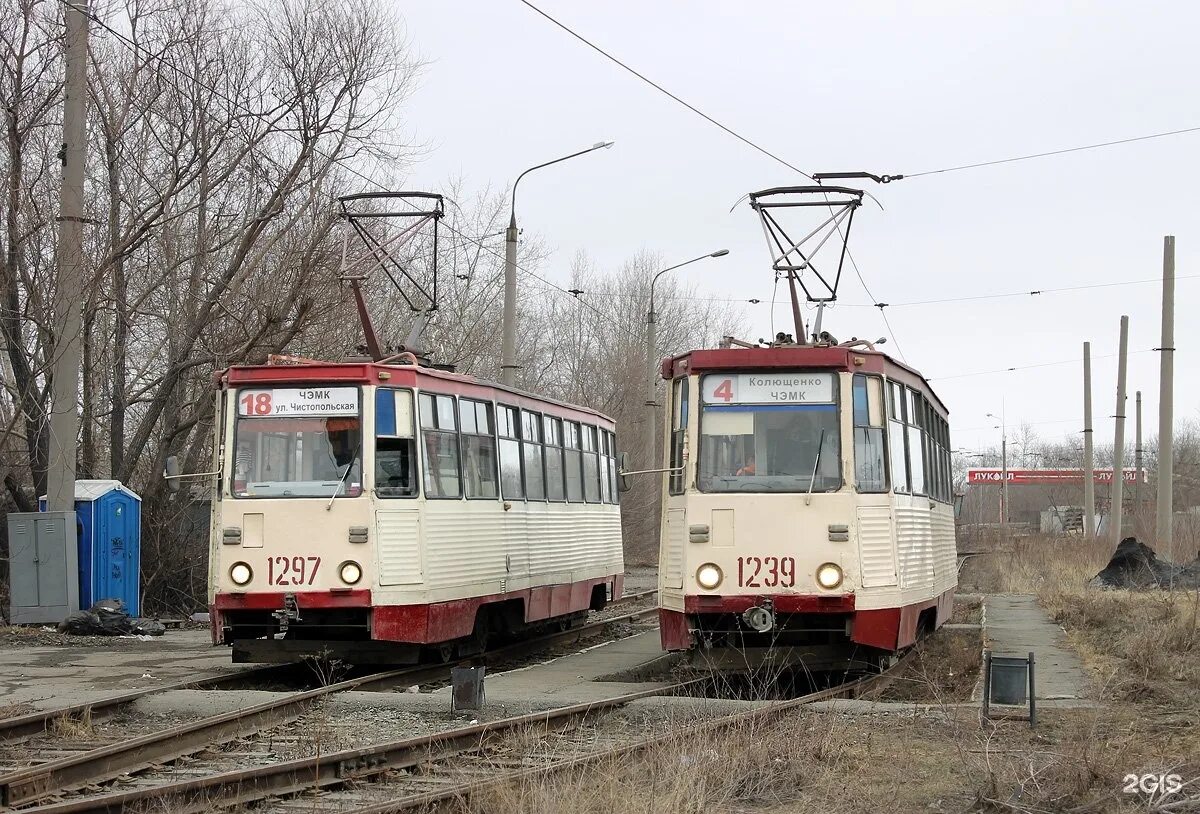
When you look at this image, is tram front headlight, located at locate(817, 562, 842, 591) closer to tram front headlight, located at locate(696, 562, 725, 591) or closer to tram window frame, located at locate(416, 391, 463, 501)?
tram front headlight, located at locate(696, 562, 725, 591)

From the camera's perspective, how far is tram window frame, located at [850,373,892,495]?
12445 mm

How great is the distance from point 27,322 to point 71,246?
3.51 meters

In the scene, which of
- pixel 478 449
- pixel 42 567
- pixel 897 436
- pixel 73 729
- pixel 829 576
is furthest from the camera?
pixel 42 567

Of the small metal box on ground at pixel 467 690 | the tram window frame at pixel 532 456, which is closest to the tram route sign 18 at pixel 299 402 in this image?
the small metal box on ground at pixel 467 690

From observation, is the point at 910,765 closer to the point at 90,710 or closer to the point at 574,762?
the point at 574,762

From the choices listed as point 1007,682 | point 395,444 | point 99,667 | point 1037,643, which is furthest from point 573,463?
point 1007,682

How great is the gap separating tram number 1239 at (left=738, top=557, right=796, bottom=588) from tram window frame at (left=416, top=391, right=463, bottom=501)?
10.7 ft

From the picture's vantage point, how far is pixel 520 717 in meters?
9.97

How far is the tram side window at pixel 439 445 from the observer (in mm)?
13953

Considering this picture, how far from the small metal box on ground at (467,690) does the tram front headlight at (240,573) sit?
10.2ft

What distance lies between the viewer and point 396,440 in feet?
44.7

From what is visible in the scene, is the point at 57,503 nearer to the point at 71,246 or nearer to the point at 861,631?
the point at 71,246

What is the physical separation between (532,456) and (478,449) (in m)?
2.07

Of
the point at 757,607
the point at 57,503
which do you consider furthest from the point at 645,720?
the point at 57,503
